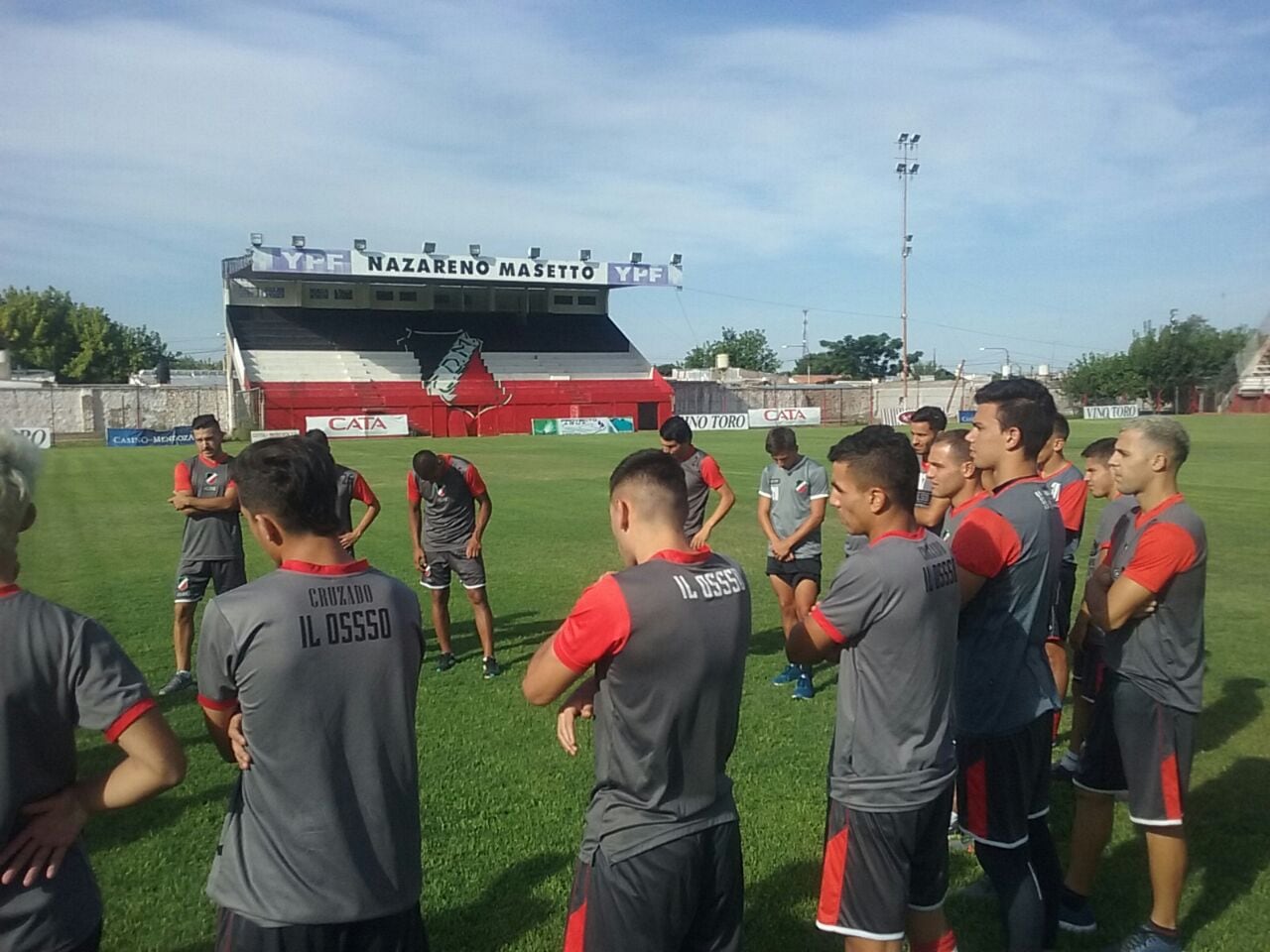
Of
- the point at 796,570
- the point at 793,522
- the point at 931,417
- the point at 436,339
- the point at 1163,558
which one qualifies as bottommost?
the point at 796,570

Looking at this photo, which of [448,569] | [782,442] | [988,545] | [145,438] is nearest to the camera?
[988,545]

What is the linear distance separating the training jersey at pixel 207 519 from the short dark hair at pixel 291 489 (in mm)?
5383

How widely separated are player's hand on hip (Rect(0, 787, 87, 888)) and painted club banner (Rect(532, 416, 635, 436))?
47831 mm

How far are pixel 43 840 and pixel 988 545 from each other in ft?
9.77

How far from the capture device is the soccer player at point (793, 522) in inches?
300

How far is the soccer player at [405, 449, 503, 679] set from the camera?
313 inches

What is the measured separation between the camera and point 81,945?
7.25 ft

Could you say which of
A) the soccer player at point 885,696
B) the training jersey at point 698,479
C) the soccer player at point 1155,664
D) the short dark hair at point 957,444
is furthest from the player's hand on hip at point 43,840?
the training jersey at point 698,479

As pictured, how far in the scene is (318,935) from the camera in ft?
7.66

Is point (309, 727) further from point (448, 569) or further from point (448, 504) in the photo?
point (448, 569)

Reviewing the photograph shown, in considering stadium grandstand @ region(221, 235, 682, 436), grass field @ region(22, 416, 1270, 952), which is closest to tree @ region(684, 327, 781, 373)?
stadium grandstand @ region(221, 235, 682, 436)

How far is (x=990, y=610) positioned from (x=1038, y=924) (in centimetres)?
114

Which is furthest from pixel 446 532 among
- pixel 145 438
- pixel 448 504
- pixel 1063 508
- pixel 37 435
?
pixel 145 438

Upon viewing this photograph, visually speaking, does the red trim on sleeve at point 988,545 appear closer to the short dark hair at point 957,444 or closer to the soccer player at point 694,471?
the short dark hair at point 957,444
